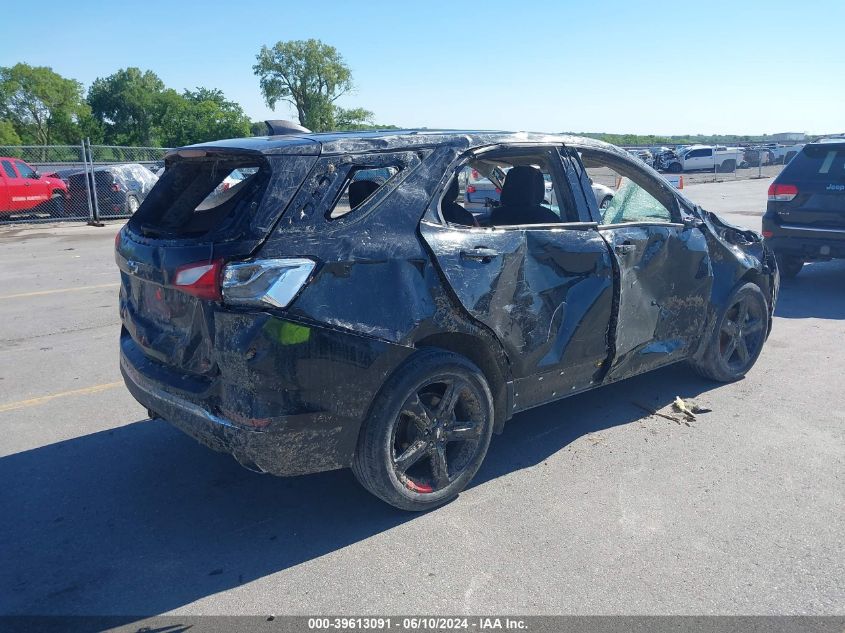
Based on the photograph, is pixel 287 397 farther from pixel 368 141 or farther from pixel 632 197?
pixel 632 197

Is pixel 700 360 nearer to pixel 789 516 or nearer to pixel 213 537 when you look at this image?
pixel 789 516

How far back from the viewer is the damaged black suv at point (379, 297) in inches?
125

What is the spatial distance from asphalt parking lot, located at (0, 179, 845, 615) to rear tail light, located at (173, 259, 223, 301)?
4.02 ft

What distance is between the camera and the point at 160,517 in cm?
371

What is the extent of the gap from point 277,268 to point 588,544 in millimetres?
1945

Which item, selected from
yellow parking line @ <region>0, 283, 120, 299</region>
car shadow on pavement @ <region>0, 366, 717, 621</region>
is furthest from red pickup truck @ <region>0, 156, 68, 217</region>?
car shadow on pavement @ <region>0, 366, 717, 621</region>

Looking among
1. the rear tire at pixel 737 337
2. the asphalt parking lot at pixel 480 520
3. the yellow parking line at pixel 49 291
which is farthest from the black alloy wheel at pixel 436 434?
the yellow parking line at pixel 49 291

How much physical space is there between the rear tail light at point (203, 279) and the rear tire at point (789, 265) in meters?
9.42

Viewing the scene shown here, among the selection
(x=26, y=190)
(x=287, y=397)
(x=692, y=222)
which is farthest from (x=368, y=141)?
(x=26, y=190)

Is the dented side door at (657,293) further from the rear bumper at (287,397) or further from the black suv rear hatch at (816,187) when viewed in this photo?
the black suv rear hatch at (816,187)

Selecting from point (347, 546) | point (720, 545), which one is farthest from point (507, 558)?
point (720, 545)

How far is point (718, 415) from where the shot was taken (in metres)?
5.08

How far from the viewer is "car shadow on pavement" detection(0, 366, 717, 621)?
10.3 ft

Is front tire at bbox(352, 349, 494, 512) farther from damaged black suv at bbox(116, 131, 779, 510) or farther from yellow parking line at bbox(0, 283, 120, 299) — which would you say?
yellow parking line at bbox(0, 283, 120, 299)
